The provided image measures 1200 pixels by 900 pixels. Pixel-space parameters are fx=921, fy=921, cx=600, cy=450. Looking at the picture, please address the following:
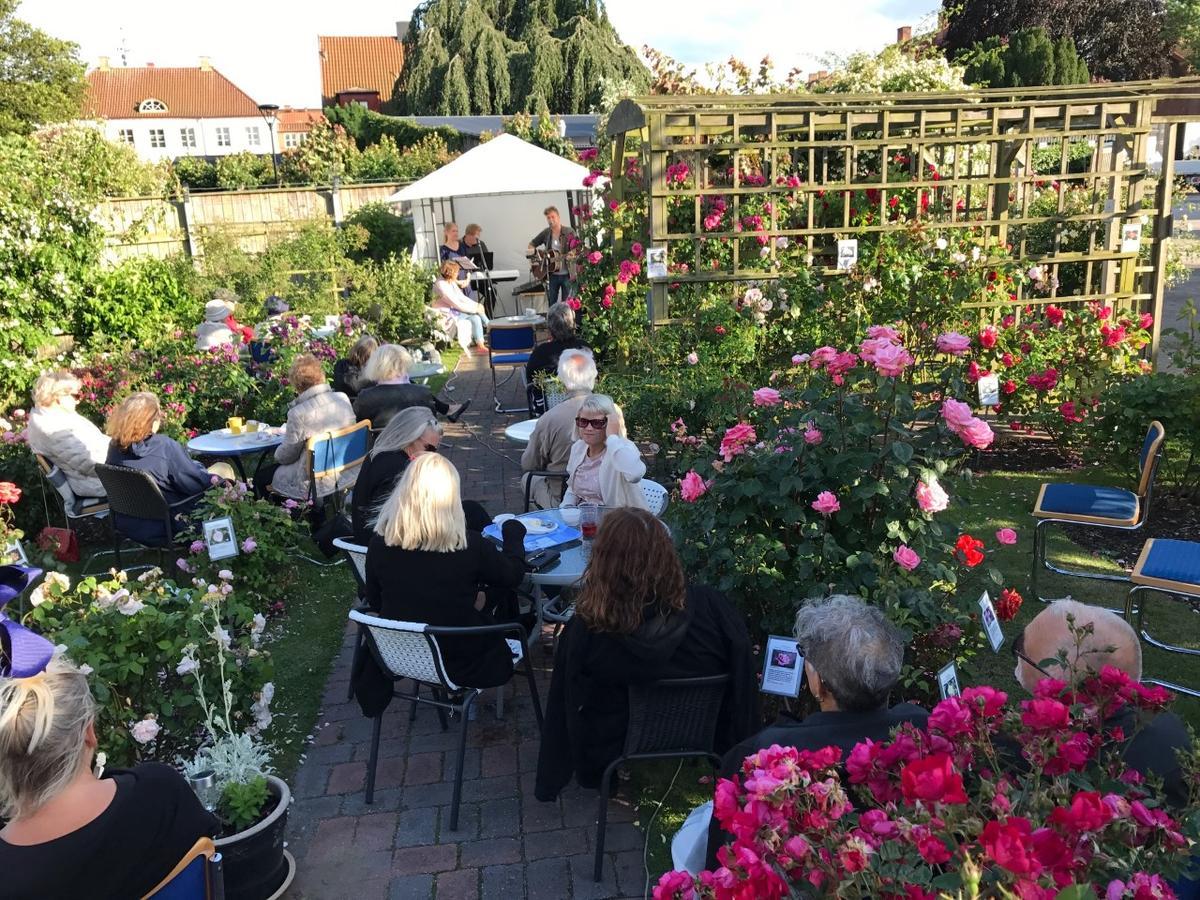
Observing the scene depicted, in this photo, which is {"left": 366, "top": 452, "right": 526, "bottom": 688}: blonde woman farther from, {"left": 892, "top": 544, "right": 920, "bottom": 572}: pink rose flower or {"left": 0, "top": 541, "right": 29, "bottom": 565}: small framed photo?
{"left": 0, "top": 541, "right": 29, "bottom": 565}: small framed photo

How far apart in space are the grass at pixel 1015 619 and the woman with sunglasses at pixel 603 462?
3.92 ft

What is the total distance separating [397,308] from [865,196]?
5731 millimetres

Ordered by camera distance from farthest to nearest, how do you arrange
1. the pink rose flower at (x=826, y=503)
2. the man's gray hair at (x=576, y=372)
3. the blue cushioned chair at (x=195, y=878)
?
the man's gray hair at (x=576, y=372) → the pink rose flower at (x=826, y=503) → the blue cushioned chair at (x=195, y=878)

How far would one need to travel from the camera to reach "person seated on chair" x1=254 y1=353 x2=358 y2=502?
542 centimetres

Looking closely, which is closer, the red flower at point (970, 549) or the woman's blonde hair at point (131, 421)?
the red flower at point (970, 549)

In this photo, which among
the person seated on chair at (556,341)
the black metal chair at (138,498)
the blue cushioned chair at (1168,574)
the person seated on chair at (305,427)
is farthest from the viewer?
the person seated on chair at (556,341)

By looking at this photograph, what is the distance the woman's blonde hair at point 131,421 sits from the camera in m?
4.89

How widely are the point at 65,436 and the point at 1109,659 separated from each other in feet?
17.2

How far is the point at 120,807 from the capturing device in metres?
1.89

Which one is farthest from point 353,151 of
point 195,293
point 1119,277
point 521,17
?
point 1119,277

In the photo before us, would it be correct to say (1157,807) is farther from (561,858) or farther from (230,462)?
(230,462)

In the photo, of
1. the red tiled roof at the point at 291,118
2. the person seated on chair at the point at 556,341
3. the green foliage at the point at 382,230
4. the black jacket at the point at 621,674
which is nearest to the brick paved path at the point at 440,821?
the black jacket at the point at 621,674

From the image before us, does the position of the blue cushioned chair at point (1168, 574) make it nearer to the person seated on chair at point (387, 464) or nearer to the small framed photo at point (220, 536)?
the person seated on chair at point (387, 464)

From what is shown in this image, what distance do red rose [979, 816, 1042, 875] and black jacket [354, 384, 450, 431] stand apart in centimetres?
513
